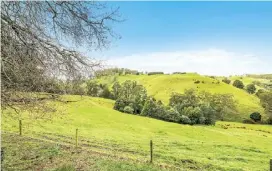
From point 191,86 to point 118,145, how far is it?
11549 centimetres

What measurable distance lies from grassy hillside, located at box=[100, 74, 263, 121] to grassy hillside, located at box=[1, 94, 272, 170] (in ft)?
175

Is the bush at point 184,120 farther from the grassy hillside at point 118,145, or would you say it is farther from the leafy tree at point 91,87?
the leafy tree at point 91,87

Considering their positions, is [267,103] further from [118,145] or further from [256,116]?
[118,145]

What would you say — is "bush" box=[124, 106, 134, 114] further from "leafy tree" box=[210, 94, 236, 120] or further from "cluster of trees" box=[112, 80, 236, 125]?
"leafy tree" box=[210, 94, 236, 120]

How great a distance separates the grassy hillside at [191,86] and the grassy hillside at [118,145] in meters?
53.3

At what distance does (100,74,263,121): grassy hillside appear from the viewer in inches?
4853

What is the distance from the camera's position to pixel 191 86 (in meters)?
145

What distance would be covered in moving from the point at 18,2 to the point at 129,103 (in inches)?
3021

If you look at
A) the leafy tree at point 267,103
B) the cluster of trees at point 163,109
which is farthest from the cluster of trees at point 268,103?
the cluster of trees at point 163,109

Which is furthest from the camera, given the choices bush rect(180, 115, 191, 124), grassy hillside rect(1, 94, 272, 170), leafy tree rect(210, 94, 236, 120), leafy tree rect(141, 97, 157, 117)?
leafy tree rect(210, 94, 236, 120)

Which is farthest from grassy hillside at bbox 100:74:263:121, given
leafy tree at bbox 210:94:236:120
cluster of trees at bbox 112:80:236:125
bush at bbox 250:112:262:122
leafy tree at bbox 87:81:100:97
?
leafy tree at bbox 87:81:100:97

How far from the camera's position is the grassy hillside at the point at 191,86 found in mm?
123262

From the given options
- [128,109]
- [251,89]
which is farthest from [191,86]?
[128,109]

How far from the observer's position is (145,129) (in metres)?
59.1
